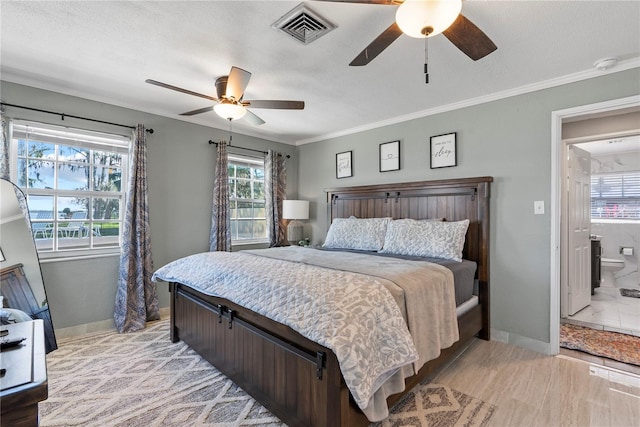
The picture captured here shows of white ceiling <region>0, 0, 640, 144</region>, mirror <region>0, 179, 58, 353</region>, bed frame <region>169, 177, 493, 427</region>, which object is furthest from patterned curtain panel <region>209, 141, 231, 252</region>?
mirror <region>0, 179, 58, 353</region>

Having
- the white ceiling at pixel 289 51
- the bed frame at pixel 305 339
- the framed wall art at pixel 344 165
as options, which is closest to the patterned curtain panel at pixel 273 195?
the framed wall art at pixel 344 165

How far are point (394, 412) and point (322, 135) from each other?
12.6 feet

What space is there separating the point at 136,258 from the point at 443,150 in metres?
3.69

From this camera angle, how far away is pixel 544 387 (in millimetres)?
2211

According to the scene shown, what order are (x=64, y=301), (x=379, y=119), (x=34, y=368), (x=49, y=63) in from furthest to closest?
1. (x=379, y=119)
2. (x=64, y=301)
3. (x=49, y=63)
4. (x=34, y=368)

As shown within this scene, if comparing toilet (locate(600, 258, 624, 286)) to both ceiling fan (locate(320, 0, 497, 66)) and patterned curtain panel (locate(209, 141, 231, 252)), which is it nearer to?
Result: ceiling fan (locate(320, 0, 497, 66))

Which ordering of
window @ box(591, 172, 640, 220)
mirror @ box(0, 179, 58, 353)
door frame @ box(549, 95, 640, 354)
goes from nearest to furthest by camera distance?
mirror @ box(0, 179, 58, 353), door frame @ box(549, 95, 640, 354), window @ box(591, 172, 640, 220)

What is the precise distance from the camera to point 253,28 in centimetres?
203

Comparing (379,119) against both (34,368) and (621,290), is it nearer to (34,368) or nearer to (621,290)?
(34,368)

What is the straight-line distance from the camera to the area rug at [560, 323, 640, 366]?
8.81ft

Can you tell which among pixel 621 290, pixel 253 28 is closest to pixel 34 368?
pixel 253 28

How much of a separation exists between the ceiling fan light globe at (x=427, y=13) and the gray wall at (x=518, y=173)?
2097mm

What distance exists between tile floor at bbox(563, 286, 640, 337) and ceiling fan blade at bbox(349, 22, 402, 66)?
3852mm

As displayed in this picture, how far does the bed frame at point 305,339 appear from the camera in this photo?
158 centimetres
